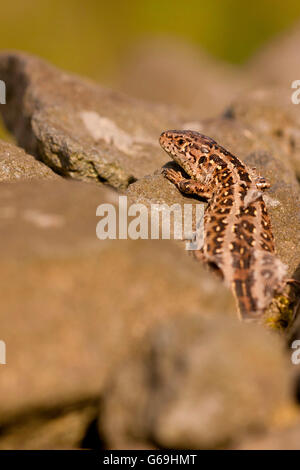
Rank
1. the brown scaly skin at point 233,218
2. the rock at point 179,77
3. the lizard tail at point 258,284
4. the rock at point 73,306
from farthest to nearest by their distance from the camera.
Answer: the rock at point 179,77 → the brown scaly skin at point 233,218 → the lizard tail at point 258,284 → the rock at point 73,306

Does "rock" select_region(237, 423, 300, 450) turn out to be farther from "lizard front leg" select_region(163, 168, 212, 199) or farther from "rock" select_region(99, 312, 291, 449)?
"lizard front leg" select_region(163, 168, 212, 199)

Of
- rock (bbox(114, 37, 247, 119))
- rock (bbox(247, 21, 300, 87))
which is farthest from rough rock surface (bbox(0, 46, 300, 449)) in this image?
rock (bbox(247, 21, 300, 87))

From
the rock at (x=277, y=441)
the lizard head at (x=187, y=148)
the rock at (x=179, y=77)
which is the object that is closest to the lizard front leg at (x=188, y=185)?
the lizard head at (x=187, y=148)

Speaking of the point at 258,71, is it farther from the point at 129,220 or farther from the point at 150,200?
the point at 129,220

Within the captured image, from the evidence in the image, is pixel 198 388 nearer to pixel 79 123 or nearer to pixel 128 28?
pixel 79 123

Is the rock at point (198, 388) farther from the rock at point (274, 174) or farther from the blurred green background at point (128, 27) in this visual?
the blurred green background at point (128, 27)

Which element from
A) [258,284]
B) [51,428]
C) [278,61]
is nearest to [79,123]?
[258,284]
